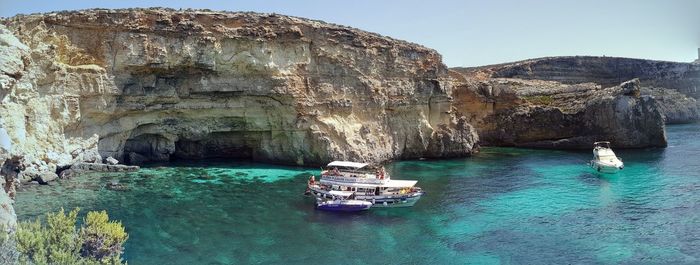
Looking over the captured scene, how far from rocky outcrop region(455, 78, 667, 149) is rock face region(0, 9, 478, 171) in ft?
65.4

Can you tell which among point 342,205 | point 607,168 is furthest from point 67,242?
point 607,168

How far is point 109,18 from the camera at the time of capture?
40969 mm

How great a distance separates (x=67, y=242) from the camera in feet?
49.5

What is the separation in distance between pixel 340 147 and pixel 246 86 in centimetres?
1045

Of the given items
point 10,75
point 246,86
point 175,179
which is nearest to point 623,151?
point 246,86

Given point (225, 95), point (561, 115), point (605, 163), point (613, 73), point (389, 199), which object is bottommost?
point (389, 199)

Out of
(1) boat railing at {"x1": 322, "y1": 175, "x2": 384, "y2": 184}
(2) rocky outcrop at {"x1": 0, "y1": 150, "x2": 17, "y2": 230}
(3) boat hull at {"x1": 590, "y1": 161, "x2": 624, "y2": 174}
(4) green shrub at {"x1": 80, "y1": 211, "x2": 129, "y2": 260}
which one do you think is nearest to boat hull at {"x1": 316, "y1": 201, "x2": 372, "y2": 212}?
(1) boat railing at {"x1": 322, "y1": 175, "x2": 384, "y2": 184}

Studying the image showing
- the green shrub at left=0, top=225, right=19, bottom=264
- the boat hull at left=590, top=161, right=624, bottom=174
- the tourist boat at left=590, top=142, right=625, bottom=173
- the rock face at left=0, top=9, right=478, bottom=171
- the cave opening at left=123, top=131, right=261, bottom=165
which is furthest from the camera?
the cave opening at left=123, top=131, right=261, bottom=165

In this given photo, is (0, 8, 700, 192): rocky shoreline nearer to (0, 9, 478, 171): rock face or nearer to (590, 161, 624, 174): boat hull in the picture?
(0, 9, 478, 171): rock face

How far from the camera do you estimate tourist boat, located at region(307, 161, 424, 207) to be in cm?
3231

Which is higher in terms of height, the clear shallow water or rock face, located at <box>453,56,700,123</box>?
rock face, located at <box>453,56,700,123</box>

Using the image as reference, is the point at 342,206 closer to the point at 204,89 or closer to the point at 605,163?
the point at 204,89

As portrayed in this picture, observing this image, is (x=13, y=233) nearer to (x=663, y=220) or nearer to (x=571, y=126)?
(x=663, y=220)

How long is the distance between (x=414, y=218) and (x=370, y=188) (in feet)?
15.2
